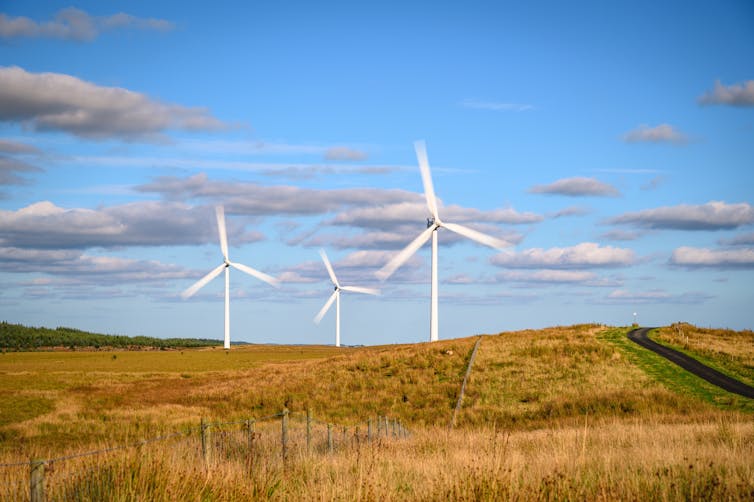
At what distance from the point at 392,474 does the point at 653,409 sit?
31.4 metres

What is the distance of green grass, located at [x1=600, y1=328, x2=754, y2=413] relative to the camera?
39.6 m

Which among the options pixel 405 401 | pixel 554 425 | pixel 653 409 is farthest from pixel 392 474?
pixel 405 401

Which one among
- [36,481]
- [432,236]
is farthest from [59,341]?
[36,481]

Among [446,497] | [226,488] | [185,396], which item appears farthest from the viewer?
[185,396]

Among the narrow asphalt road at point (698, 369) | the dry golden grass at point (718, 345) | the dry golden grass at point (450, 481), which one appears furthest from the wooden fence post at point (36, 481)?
the dry golden grass at point (718, 345)

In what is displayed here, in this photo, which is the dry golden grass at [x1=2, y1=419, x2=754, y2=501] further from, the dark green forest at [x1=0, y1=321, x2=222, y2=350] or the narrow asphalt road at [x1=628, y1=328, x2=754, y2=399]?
the dark green forest at [x1=0, y1=321, x2=222, y2=350]

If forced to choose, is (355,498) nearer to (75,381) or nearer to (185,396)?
(185,396)

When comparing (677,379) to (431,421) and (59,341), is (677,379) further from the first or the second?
(59,341)

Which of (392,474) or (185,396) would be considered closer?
(392,474)

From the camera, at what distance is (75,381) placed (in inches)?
2589

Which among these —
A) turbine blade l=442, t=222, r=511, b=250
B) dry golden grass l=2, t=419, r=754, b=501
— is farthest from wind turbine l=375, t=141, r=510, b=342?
dry golden grass l=2, t=419, r=754, b=501

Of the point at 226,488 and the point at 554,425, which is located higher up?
the point at 226,488

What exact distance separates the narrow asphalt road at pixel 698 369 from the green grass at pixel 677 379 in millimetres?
607

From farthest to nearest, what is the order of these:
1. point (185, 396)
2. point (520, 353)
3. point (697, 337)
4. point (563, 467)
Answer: point (697, 337)
point (520, 353)
point (185, 396)
point (563, 467)
